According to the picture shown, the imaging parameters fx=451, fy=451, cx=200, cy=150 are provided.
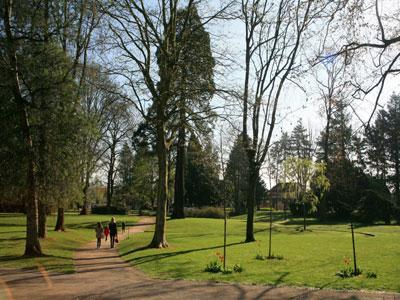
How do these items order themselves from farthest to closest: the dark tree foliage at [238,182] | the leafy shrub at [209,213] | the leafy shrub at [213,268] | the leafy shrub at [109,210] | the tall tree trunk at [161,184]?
the dark tree foliage at [238,182] → the leafy shrub at [109,210] → the leafy shrub at [209,213] → the tall tree trunk at [161,184] → the leafy shrub at [213,268]

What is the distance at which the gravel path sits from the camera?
10.7 metres

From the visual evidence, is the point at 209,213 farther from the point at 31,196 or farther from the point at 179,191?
the point at 31,196

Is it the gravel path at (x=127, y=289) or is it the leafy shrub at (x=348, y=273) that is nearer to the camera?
the gravel path at (x=127, y=289)

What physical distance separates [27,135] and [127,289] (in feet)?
31.0

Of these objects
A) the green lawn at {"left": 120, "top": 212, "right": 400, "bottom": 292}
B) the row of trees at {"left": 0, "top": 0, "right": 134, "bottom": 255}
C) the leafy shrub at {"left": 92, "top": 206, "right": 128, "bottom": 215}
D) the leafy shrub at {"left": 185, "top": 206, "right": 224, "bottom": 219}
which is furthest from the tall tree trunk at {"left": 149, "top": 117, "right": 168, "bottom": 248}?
the leafy shrub at {"left": 92, "top": 206, "right": 128, "bottom": 215}

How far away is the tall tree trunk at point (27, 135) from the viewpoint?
17938mm

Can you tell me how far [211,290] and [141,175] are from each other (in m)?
54.4

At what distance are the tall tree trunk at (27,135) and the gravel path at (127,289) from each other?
159 inches

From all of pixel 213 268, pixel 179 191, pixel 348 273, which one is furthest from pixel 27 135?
pixel 179 191

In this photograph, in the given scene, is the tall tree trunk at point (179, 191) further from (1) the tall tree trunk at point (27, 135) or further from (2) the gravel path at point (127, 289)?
(2) the gravel path at point (127, 289)

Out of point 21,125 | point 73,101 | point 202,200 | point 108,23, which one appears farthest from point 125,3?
point 202,200

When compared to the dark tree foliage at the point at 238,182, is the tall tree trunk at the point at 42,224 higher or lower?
lower

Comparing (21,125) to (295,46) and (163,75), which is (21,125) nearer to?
(163,75)

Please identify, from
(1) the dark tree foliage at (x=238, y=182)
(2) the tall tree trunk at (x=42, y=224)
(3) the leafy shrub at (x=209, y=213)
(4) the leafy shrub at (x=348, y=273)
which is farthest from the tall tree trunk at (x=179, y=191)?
(4) the leafy shrub at (x=348, y=273)
